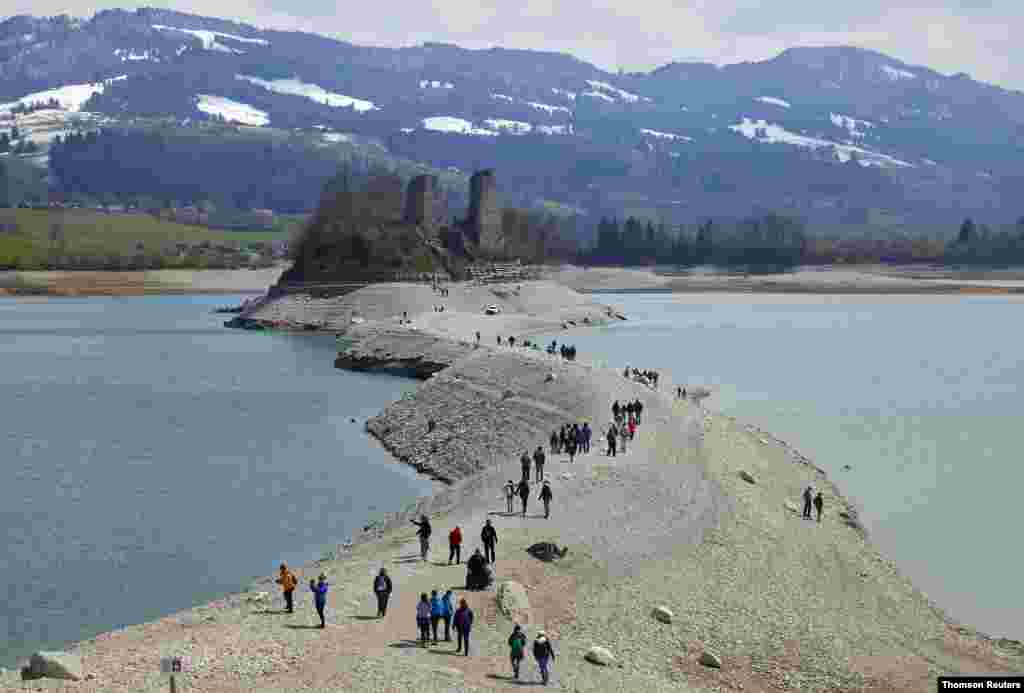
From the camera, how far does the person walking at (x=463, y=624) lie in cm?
2147

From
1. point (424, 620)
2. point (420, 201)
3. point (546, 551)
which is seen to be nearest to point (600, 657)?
point (424, 620)

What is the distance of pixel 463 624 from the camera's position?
21469 millimetres

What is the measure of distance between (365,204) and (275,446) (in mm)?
95566

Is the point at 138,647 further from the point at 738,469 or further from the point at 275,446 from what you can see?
the point at 275,446

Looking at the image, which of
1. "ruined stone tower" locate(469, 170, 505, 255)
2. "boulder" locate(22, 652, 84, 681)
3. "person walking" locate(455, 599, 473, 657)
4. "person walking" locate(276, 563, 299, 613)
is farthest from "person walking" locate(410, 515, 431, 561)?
"ruined stone tower" locate(469, 170, 505, 255)

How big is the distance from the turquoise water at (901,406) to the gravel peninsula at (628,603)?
5.42 ft

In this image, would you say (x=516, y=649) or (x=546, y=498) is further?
(x=546, y=498)

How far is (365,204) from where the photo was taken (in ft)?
464

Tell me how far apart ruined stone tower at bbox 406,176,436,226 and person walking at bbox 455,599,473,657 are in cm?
12136

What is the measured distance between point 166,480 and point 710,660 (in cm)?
2357

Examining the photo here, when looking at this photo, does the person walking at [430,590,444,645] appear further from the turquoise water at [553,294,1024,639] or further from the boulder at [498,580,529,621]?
the turquoise water at [553,294,1024,639]

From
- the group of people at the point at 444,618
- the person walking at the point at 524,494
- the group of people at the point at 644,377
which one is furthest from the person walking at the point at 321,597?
the group of people at the point at 644,377

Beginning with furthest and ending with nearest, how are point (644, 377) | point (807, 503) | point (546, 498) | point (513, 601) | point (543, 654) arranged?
point (644, 377) → point (807, 503) → point (546, 498) → point (513, 601) → point (543, 654)

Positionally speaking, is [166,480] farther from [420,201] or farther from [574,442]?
[420,201]
